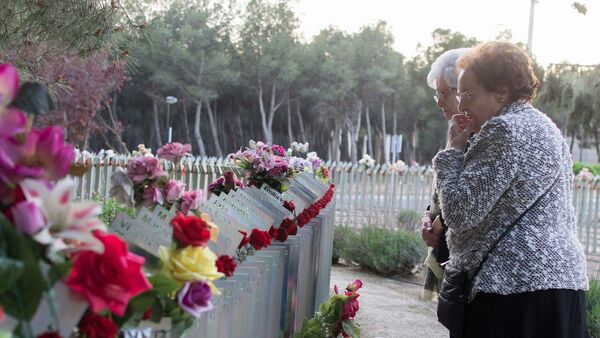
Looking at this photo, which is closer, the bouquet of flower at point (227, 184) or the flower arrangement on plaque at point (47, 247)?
the flower arrangement on plaque at point (47, 247)

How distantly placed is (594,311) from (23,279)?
4.95 meters

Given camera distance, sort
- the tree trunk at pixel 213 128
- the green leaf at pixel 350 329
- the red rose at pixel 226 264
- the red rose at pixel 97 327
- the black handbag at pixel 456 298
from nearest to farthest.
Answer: the red rose at pixel 97 327 < the red rose at pixel 226 264 < the black handbag at pixel 456 298 < the green leaf at pixel 350 329 < the tree trunk at pixel 213 128

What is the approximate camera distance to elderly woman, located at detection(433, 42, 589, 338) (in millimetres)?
2305

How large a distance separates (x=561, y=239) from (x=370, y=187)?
1061 cm

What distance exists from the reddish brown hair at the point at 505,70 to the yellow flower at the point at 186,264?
5.07ft

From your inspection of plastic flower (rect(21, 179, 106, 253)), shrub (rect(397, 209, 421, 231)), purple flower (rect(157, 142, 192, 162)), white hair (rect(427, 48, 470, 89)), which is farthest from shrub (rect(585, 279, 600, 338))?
shrub (rect(397, 209, 421, 231))

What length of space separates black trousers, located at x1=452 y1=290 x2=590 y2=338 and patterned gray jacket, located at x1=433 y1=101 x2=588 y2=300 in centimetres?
4

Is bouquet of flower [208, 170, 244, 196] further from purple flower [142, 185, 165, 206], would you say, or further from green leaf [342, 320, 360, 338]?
purple flower [142, 185, 165, 206]

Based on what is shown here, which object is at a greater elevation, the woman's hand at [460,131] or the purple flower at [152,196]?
the woman's hand at [460,131]

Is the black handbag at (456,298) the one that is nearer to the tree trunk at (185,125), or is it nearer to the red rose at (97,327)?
the red rose at (97,327)

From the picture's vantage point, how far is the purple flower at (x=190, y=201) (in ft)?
6.61

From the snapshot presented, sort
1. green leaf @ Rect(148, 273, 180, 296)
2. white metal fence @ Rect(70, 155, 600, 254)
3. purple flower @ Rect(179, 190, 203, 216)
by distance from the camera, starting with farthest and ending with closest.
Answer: white metal fence @ Rect(70, 155, 600, 254) → purple flower @ Rect(179, 190, 203, 216) → green leaf @ Rect(148, 273, 180, 296)

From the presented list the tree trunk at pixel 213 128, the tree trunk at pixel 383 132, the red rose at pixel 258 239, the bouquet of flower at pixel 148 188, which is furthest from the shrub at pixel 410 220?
the tree trunk at pixel 383 132

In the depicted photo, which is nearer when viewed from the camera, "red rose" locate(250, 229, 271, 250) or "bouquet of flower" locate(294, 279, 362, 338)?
"red rose" locate(250, 229, 271, 250)
